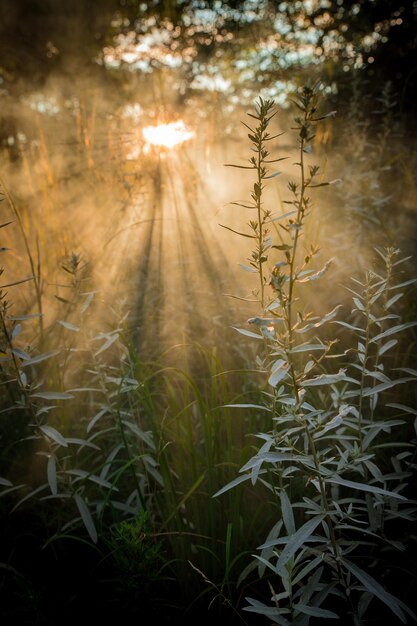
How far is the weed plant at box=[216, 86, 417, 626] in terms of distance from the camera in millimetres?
753

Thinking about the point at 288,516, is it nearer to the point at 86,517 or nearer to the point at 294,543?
the point at 294,543

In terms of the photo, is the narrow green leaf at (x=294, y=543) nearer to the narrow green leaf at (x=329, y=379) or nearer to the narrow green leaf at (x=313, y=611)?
the narrow green leaf at (x=313, y=611)

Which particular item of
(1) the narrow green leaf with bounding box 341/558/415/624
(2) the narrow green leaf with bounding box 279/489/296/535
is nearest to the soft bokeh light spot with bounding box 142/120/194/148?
(2) the narrow green leaf with bounding box 279/489/296/535

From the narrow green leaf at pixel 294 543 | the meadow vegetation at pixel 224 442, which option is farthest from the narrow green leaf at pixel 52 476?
the narrow green leaf at pixel 294 543

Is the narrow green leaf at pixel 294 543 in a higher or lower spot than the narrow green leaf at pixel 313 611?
higher

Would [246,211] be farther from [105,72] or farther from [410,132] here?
[105,72]

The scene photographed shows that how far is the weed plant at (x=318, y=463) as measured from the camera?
2.47ft

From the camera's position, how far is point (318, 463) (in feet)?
2.60

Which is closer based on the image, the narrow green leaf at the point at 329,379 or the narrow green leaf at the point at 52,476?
the narrow green leaf at the point at 329,379

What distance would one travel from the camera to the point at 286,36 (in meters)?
5.06

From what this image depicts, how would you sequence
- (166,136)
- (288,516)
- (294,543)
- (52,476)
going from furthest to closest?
1. (166,136)
2. (52,476)
3. (288,516)
4. (294,543)

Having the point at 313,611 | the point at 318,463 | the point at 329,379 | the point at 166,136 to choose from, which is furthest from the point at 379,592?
the point at 166,136

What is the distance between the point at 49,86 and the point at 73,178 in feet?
21.1

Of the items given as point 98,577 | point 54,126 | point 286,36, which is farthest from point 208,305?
point 54,126
